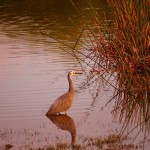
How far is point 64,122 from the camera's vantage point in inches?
395

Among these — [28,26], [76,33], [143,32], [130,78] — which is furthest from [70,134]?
[28,26]

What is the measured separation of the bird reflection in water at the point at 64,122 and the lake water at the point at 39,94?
0.08 meters

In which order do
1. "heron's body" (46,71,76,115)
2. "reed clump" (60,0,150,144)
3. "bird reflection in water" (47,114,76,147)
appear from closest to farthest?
"bird reflection in water" (47,114,76,147)
"heron's body" (46,71,76,115)
"reed clump" (60,0,150,144)

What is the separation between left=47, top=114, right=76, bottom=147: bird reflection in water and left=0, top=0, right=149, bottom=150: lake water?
0.25 ft

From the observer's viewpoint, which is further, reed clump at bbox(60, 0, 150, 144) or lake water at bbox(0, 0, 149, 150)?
reed clump at bbox(60, 0, 150, 144)

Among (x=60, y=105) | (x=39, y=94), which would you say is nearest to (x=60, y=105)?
(x=60, y=105)

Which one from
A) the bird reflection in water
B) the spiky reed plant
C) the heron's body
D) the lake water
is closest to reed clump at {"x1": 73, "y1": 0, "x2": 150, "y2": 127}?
the spiky reed plant

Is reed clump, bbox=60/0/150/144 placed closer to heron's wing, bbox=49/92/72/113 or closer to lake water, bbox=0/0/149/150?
lake water, bbox=0/0/149/150

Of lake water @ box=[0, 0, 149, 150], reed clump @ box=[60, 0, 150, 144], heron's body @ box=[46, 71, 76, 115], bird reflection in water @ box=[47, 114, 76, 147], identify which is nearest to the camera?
lake water @ box=[0, 0, 149, 150]

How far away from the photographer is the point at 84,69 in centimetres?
1427

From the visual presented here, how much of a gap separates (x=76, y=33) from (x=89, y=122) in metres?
11.5

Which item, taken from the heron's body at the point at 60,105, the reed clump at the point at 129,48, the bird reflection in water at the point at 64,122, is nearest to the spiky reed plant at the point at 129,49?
the reed clump at the point at 129,48

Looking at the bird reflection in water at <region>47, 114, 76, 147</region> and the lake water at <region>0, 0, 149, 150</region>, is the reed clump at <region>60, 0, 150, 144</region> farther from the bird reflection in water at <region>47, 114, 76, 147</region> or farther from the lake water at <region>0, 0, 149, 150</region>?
the bird reflection in water at <region>47, 114, 76, 147</region>

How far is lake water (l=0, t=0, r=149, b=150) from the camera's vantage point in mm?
9125
